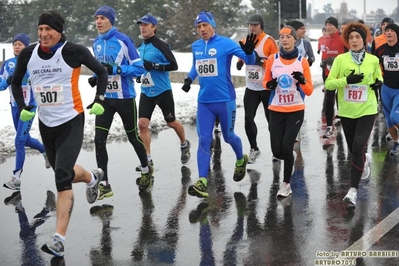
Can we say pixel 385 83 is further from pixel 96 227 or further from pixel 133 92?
pixel 96 227

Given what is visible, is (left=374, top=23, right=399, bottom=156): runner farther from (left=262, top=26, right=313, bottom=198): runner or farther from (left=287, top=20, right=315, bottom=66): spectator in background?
(left=262, top=26, right=313, bottom=198): runner

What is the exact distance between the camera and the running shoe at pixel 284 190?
8000 millimetres

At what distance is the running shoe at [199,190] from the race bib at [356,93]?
1802 millimetres

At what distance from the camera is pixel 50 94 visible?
255 inches

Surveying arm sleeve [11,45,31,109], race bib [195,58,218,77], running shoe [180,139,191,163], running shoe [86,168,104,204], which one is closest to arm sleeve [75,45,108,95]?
arm sleeve [11,45,31,109]

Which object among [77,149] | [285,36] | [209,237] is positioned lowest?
[209,237]

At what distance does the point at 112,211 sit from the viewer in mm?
7590

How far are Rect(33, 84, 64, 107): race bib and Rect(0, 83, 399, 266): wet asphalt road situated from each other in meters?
1.25

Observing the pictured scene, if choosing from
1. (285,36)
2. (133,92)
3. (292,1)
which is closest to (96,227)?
(133,92)

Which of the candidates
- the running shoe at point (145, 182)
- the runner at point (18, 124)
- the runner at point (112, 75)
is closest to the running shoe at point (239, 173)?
the running shoe at point (145, 182)

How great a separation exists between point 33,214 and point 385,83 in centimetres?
515

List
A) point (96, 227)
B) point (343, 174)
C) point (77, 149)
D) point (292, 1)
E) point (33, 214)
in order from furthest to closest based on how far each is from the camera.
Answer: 1. point (292, 1)
2. point (343, 174)
3. point (33, 214)
4. point (96, 227)
5. point (77, 149)

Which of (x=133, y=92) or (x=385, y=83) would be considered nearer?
(x=133, y=92)

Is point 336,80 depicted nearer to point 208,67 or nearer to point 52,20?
point 208,67
